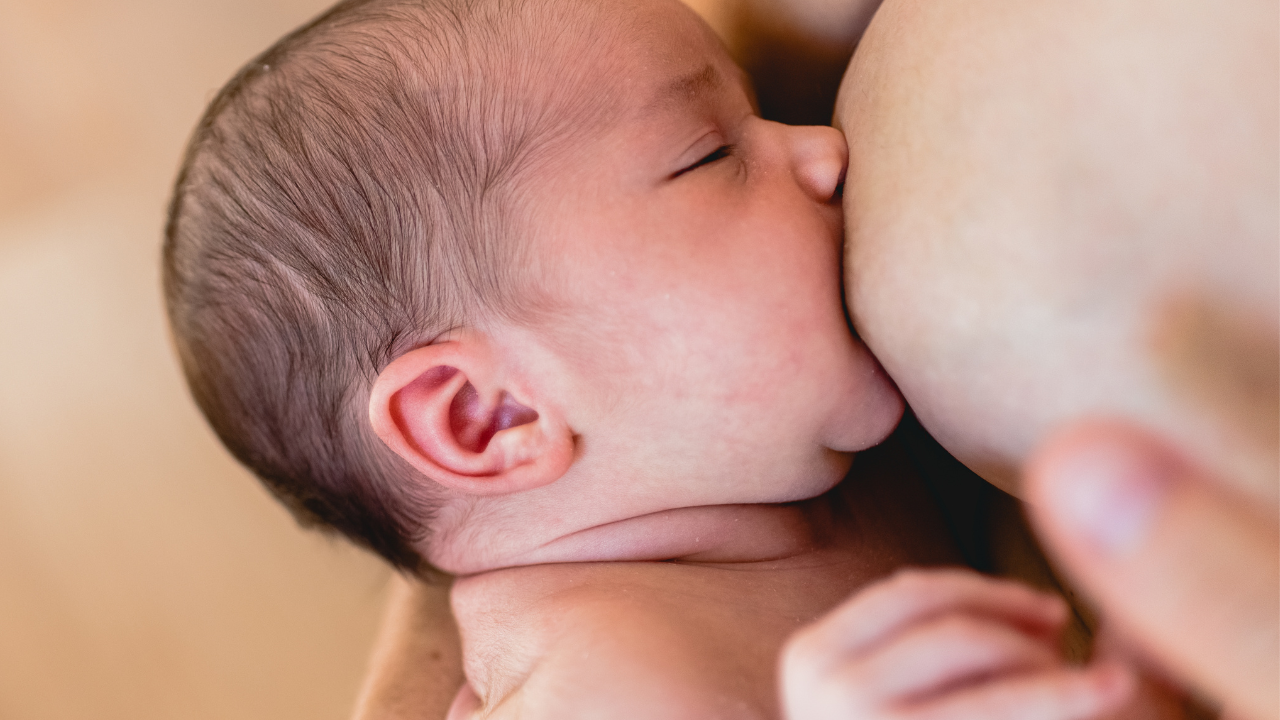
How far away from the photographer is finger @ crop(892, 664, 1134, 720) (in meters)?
0.35

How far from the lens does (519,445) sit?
0.67 meters

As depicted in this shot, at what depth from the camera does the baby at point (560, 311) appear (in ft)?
2.03

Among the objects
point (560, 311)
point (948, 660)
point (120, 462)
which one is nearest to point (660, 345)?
point (560, 311)

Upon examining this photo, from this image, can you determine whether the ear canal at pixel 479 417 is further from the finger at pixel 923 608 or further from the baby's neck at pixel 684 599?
the finger at pixel 923 608

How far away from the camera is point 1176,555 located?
12.3 inches

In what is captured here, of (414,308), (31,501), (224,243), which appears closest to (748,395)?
(414,308)

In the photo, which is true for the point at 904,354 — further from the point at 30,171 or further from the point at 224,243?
the point at 30,171

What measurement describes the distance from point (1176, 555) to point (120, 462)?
5.17 feet

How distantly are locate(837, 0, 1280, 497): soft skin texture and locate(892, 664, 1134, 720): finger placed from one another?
107mm

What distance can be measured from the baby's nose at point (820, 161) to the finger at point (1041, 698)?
360 millimetres

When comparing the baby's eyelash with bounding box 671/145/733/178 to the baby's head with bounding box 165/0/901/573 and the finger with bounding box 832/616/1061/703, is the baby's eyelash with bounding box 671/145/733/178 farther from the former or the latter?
the finger with bounding box 832/616/1061/703

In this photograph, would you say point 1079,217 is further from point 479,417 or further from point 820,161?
point 479,417

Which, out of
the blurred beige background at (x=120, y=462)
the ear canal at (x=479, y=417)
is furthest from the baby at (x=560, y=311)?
the blurred beige background at (x=120, y=462)

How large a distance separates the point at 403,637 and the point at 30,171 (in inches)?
43.1
